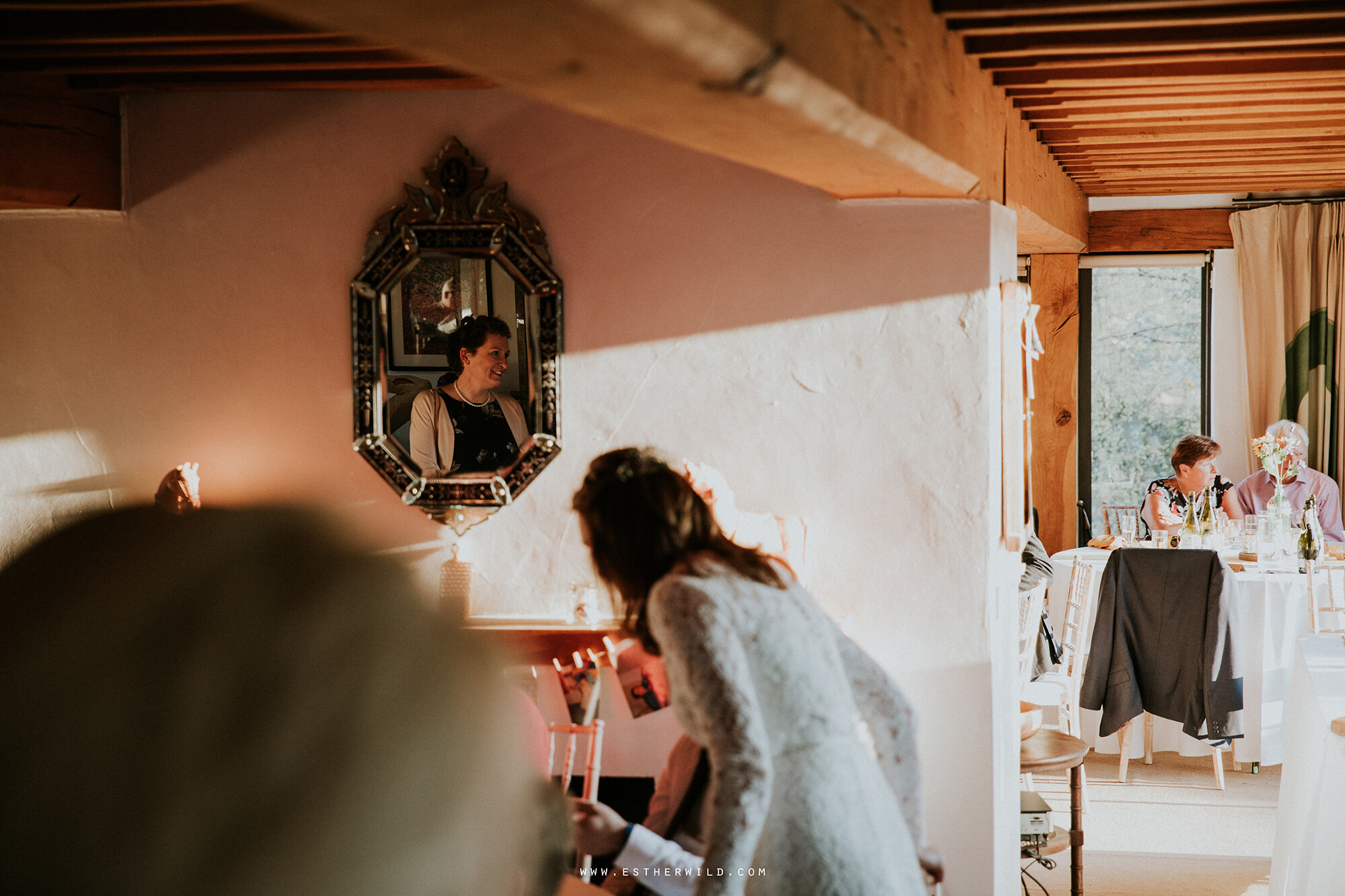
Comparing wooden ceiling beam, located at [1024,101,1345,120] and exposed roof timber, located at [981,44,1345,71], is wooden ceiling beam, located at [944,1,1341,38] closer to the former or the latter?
exposed roof timber, located at [981,44,1345,71]

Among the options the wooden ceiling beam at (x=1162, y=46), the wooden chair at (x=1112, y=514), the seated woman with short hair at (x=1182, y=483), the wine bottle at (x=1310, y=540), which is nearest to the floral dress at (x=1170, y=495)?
the seated woman with short hair at (x=1182, y=483)

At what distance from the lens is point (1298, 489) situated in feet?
19.6

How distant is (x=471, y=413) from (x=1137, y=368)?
5.28m

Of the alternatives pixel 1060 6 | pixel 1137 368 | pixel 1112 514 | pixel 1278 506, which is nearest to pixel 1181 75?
pixel 1060 6

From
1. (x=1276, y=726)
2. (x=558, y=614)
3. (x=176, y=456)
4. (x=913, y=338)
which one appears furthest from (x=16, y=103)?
(x=1276, y=726)

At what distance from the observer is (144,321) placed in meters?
3.39

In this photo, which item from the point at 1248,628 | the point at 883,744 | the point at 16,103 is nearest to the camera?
the point at 883,744

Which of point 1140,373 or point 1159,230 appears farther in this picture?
point 1140,373

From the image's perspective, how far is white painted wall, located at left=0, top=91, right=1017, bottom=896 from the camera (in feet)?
10.2

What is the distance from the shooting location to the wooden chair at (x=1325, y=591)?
4.54 metres

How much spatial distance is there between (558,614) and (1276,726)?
3.38 meters

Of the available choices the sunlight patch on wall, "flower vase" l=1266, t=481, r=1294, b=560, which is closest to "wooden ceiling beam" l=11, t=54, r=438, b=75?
the sunlight patch on wall

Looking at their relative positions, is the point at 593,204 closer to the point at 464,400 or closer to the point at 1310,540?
the point at 464,400

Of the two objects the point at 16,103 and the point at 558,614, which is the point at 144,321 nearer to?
the point at 16,103
